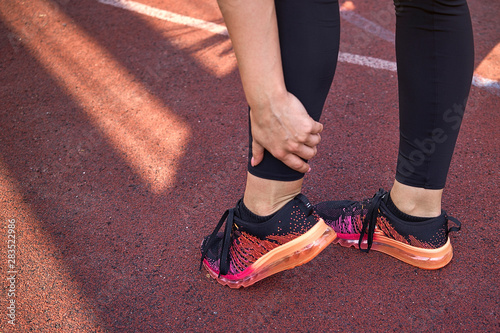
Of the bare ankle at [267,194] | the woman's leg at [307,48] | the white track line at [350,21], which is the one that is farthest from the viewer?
the white track line at [350,21]

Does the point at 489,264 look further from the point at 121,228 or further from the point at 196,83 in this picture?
the point at 196,83

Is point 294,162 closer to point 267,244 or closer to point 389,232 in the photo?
point 267,244

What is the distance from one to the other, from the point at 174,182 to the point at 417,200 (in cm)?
117

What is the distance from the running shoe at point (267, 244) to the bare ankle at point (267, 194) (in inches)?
1.0

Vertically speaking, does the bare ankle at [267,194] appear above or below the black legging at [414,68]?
below

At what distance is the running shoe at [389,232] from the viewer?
1.59m

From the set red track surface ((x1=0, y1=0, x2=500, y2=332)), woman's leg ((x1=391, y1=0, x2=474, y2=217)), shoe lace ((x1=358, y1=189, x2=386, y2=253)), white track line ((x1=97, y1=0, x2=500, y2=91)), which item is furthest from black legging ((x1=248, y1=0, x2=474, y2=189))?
white track line ((x1=97, y1=0, x2=500, y2=91))

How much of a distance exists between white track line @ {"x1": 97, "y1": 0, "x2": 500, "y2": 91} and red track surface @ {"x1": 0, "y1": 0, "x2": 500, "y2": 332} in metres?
0.08

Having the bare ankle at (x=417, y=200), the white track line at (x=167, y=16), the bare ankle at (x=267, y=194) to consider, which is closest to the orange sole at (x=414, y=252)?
the bare ankle at (x=417, y=200)

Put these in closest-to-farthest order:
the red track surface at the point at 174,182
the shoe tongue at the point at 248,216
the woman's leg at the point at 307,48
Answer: the woman's leg at the point at 307,48, the shoe tongue at the point at 248,216, the red track surface at the point at 174,182

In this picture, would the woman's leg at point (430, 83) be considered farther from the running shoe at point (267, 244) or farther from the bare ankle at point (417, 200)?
the running shoe at point (267, 244)

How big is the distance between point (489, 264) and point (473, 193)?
1.37 ft

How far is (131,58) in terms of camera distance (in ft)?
9.89

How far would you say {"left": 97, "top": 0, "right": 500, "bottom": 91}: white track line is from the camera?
2.72m
